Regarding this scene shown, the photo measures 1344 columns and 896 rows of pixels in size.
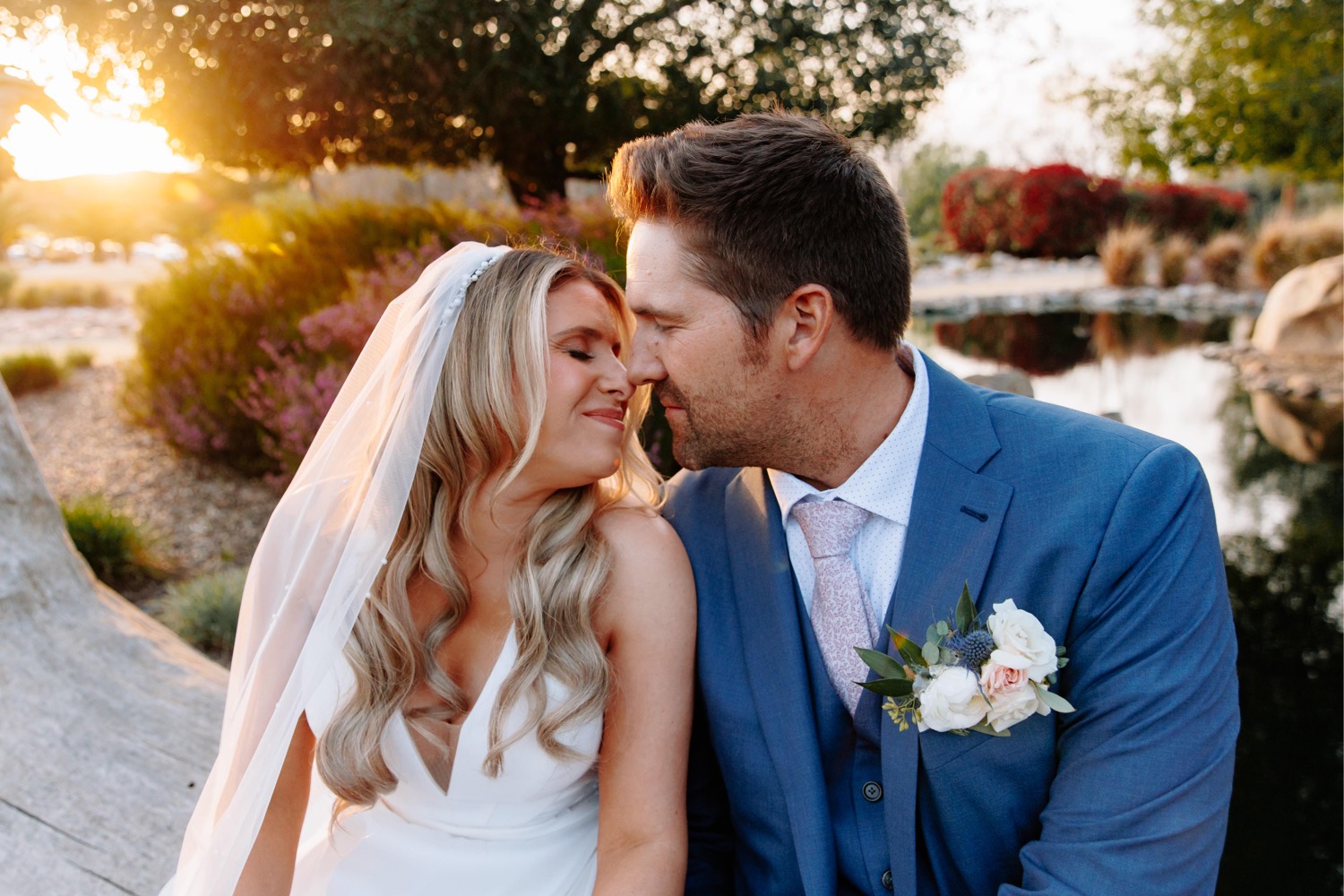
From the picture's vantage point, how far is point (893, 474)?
2045 millimetres

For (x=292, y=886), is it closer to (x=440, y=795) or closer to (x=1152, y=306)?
(x=440, y=795)

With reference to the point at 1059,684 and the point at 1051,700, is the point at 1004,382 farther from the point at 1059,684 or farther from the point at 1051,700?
the point at 1051,700

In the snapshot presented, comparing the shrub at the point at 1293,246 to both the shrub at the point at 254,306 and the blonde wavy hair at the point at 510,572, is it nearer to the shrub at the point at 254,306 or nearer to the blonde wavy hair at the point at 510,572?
the shrub at the point at 254,306

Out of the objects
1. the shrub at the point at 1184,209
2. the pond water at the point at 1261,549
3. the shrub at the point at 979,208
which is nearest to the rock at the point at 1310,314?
the pond water at the point at 1261,549

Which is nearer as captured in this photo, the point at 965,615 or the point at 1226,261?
the point at 965,615

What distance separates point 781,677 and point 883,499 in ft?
1.40

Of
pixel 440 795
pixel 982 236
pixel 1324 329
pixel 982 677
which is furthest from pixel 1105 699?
pixel 982 236

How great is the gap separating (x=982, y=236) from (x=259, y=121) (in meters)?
15.1

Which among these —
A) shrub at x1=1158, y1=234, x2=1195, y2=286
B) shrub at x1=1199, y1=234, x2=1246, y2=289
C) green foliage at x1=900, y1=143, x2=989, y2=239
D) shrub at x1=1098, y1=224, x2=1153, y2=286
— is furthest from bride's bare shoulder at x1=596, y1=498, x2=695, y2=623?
shrub at x1=1199, y1=234, x2=1246, y2=289

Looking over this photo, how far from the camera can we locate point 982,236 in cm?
1923

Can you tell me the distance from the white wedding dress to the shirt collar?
733mm

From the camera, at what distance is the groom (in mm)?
1707

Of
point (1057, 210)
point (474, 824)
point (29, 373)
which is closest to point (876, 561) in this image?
point (474, 824)

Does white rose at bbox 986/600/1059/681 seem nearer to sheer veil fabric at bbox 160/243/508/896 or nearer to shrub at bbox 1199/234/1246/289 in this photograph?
sheer veil fabric at bbox 160/243/508/896
